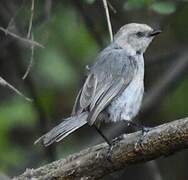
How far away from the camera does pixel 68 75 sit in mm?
8945

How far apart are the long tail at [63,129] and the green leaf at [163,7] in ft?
3.83

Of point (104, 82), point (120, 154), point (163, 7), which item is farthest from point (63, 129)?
point (163, 7)

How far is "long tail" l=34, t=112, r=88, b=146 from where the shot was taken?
5.63m

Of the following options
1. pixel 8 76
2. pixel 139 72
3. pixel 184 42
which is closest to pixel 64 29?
pixel 8 76

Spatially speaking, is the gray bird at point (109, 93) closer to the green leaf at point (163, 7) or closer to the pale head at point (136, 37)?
the pale head at point (136, 37)

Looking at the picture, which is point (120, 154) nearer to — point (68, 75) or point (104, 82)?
point (104, 82)

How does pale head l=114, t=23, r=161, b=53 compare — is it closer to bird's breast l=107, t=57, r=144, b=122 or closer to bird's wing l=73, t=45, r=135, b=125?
bird's wing l=73, t=45, r=135, b=125

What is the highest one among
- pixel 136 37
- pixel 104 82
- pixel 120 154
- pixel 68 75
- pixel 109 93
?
pixel 68 75

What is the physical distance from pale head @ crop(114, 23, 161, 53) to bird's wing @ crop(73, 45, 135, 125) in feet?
0.59

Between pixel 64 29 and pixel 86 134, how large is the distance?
147 cm

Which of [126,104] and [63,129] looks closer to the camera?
[63,129]

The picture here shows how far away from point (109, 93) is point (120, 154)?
962 millimetres

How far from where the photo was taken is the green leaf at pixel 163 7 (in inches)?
260

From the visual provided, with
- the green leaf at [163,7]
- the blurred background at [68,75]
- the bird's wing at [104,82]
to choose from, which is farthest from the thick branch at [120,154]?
the blurred background at [68,75]
